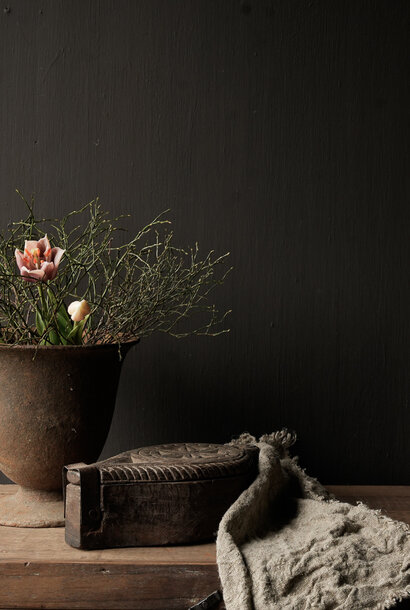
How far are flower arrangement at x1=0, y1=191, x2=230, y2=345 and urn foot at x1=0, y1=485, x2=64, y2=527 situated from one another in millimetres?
230

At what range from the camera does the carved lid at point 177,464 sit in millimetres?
961

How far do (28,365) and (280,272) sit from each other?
0.52 meters

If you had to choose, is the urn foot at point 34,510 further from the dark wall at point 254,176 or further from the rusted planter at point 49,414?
the dark wall at point 254,176

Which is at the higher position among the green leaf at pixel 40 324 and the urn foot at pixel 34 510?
the green leaf at pixel 40 324

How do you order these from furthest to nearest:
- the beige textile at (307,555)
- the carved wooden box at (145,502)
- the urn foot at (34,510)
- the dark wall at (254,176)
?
the dark wall at (254,176)
the urn foot at (34,510)
the carved wooden box at (145,502)
the beige textile at (307,555)

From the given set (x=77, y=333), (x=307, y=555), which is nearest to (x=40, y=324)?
(x=77, y=333)

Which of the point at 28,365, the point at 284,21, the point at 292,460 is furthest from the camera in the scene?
the point at 284,21

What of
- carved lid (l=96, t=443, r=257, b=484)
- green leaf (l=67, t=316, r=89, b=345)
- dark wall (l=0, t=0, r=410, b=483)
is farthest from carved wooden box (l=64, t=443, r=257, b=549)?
dark wall (l=0, t=0, r=410, b=483)

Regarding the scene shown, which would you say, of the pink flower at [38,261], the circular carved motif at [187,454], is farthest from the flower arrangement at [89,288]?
the circular carved motif at [187,454]

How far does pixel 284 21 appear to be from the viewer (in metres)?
1.33

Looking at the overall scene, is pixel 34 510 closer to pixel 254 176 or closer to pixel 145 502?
pixel 145 502

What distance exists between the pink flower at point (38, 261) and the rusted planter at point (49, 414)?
0.10 metres

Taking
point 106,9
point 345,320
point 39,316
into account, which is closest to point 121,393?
point 39,316

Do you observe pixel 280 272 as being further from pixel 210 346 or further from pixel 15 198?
pixel 15 198
